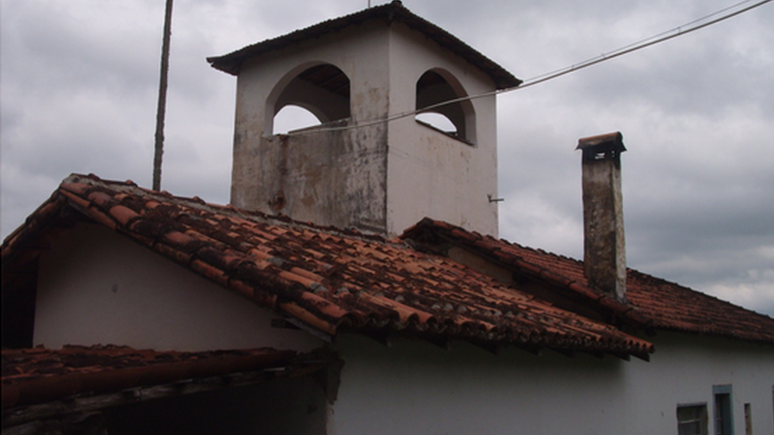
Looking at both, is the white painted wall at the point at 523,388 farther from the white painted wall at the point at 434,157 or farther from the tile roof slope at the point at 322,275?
the white painted wall at the point at 434,157

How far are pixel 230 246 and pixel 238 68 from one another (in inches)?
367

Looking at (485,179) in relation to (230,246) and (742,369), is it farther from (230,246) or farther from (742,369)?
(230,246)

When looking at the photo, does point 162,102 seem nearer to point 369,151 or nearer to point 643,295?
point 369,151

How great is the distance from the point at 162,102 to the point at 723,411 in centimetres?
1126

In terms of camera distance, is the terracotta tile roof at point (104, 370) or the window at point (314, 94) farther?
the window at point (314, 94)

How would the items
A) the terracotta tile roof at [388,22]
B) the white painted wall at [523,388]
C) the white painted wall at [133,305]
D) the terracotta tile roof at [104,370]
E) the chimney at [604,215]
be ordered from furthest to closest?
the terracotta tile roof at [388,22] < the chimney at [604,215] < the white painted wall at [133,305] < the white painted wall at [523,388] < the terracotta tile roof at [104,370]

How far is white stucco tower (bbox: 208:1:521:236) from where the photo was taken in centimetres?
1181

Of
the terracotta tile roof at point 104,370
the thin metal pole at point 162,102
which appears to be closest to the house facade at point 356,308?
the terracotta tile roof at point 104,370

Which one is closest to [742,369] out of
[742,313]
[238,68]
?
[742,313]

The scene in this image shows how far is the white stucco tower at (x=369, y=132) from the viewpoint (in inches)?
465

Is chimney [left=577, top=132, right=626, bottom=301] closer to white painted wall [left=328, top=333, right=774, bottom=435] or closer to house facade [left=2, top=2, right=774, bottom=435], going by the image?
house facade [left=2, top=2, right=774, bottom=435]

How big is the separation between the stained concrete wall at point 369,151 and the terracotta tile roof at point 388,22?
159 mm

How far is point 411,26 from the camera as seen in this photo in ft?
40.4

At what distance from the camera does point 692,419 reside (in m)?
10.1
